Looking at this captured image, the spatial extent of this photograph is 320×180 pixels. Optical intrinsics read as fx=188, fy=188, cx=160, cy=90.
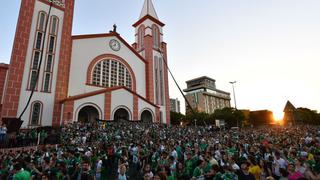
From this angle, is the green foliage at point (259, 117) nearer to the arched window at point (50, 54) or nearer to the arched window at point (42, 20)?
the arched window at point (50, 54)

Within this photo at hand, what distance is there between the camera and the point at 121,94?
90.6 feet

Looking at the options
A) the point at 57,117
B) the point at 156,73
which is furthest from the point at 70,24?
the point at 156,73

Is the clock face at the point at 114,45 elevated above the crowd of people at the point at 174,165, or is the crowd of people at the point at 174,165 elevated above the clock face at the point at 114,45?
the clock face at the point at 114,45

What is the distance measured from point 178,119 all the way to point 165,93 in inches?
1360

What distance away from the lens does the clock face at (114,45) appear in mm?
32650

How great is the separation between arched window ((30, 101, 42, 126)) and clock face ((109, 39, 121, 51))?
14.7m

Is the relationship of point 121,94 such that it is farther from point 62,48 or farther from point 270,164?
point 270,164

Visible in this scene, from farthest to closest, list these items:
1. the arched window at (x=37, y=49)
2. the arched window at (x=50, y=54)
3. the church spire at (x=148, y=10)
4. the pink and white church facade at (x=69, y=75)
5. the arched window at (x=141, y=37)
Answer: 1. the church spire at (x=148, y=10)
2. the arched window at (x=141, y=37)
3. the arched window at (x=50, y=54)
4. the arched window at (x=37, y=49)
5. the pink and white church facade at (x=69, y=75)

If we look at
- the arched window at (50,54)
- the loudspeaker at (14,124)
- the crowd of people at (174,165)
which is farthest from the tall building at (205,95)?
the crowd of people at (174,165)

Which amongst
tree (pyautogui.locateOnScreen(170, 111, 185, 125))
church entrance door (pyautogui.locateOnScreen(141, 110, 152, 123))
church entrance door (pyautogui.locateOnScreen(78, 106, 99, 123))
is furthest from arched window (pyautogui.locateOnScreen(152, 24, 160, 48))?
tree (pyautogui.locateOnScreen(170, 111, 185, 125))

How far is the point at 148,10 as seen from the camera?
42.6 metres

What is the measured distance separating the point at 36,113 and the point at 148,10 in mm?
31287

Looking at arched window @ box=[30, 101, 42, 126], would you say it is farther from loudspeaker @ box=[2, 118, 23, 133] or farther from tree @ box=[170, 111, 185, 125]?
tree @ box=[170, 111, 185, 125]

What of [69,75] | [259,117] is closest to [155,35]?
[69,75]
